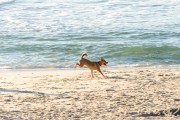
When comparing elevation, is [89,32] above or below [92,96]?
below

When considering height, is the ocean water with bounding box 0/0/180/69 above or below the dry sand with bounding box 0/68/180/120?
below

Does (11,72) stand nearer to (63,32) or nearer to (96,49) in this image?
(96,49)

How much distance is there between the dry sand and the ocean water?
2.47 metres

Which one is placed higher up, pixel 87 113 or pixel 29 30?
pixel 87 113

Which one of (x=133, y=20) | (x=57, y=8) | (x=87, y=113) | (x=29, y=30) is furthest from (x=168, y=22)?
(x=87, y=113)

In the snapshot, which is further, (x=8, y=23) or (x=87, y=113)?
(x=8, y=23)

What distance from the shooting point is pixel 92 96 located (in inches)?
393

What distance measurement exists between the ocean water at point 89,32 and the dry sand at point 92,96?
247 centimetres

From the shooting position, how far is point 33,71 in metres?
14.2

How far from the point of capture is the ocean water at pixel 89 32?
16031 mm

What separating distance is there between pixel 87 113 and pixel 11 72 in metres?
5.45

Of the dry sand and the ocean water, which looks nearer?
the dry sand

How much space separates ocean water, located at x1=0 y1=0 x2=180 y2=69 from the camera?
52.6 ft

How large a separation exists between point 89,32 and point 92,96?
11228 mm
